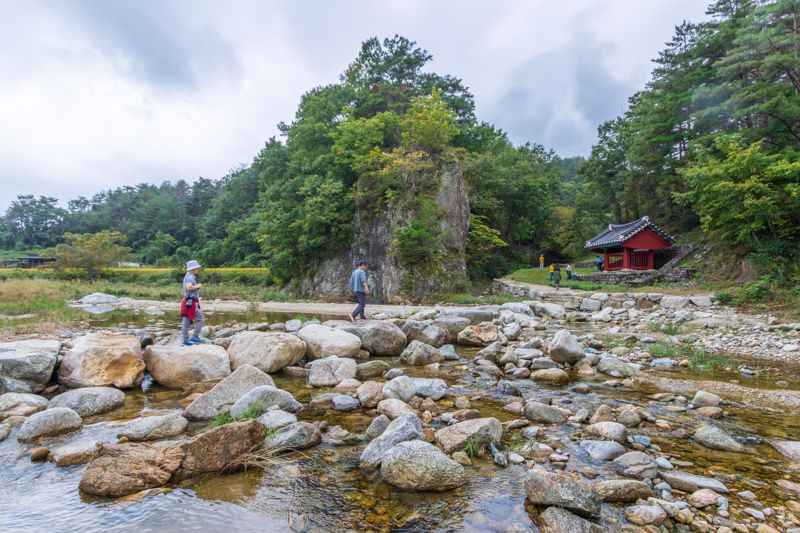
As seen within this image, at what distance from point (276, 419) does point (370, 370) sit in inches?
115

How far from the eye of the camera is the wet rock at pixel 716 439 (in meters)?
4.21

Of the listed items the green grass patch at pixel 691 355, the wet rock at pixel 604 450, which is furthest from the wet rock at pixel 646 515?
the green grass patch at pixel 691 355

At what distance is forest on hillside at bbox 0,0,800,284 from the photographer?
15820 millimetres

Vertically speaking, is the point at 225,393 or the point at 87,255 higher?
the point at 87,255

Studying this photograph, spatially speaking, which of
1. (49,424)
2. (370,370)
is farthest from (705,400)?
(49,424)

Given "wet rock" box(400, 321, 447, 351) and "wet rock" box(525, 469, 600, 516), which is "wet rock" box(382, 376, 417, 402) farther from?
"wet rock" box(400, 321, 447, 351)

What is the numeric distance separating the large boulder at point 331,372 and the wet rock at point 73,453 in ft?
10.8

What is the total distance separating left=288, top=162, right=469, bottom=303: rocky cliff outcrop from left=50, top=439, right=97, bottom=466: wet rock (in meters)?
18.5

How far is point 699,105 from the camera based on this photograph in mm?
24297

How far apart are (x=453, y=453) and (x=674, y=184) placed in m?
30.5

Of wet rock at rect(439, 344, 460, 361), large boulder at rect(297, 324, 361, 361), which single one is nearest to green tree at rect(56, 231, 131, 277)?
large boulder at rect(297, 324, 361, 361)

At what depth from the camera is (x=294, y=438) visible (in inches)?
171

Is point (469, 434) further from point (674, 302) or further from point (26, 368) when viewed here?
point (674, 302)

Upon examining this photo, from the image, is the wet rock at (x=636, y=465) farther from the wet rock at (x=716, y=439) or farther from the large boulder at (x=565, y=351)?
the large boulder at (x=565, y=351)
